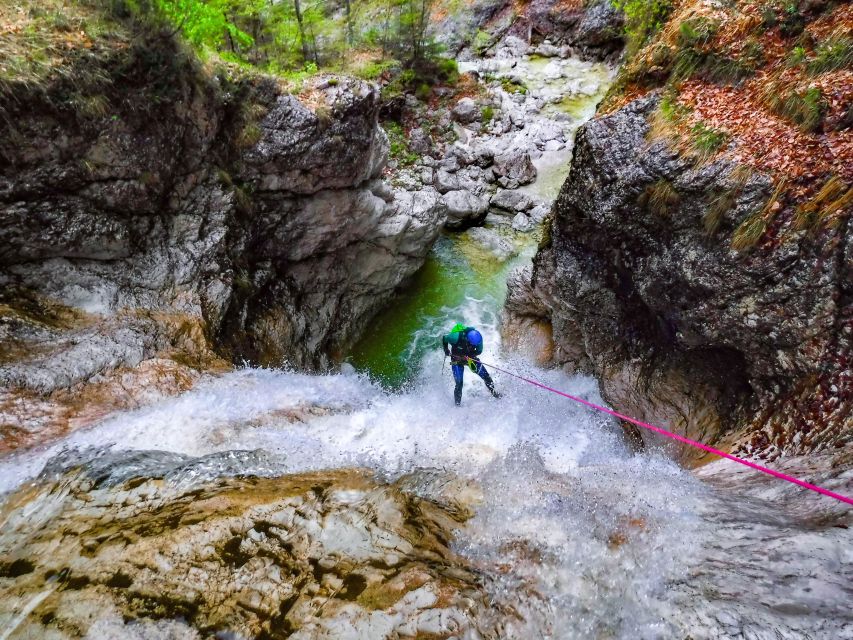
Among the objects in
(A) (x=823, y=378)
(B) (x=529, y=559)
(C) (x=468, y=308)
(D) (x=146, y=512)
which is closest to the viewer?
(B) (x=529, y=559)

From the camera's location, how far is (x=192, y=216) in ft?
27.8

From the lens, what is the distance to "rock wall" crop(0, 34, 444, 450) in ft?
21.6

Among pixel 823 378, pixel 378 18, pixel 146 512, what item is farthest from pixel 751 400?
pixel 378 18

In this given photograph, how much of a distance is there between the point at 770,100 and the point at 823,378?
4.02 meters

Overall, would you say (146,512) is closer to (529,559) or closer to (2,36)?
(529,559)

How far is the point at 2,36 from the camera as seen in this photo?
632 cm

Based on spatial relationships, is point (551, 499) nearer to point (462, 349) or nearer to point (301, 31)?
point (462, 349)

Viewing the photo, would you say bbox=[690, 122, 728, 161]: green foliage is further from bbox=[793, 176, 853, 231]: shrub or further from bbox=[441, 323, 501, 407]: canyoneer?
bbox=[441, 323, 501, 407]: canyoneer

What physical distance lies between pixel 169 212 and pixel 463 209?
935 centimetres

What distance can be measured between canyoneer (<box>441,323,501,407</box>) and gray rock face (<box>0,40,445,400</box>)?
12.3 feet

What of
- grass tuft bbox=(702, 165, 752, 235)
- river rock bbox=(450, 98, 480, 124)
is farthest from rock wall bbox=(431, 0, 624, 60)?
grass tuft bbox=(702, 165, 752, 235)

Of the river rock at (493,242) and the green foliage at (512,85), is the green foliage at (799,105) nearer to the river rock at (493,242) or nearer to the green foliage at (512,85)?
the river rock at (493,242)

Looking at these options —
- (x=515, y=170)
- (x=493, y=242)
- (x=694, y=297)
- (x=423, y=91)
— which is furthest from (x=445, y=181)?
(x=694, y=297)

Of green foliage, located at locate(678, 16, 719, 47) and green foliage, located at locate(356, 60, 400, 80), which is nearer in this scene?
green foliage, located at locate(678, 16, 719, 47)
